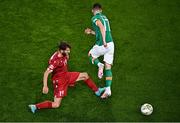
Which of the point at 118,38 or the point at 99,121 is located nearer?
the point at 99,121

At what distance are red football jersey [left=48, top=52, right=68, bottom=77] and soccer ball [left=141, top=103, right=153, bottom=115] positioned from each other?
6.81 ft

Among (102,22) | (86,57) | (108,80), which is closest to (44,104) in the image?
(108,80)

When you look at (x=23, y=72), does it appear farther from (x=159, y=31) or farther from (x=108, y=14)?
(x=159, y=31)

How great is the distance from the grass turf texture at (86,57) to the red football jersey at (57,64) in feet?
2.47

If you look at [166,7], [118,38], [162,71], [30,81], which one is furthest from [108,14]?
[30,81]

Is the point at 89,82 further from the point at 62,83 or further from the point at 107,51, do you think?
the point at 107,51

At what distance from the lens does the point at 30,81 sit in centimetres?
1009

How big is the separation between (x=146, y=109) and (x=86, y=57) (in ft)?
8.12

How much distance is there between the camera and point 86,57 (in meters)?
10.9

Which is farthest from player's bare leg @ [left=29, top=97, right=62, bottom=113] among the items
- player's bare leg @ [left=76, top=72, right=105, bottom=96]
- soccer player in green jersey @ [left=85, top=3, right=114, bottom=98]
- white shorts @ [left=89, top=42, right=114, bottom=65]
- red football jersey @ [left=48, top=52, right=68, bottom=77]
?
white shorts @ [left=89, top=42, right=114, bottom=65]

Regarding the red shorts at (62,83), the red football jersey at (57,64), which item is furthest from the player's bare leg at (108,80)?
the red football jersey at (57,64)

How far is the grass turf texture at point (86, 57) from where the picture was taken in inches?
373

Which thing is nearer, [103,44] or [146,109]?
[146,109]

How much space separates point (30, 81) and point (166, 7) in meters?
5.35
